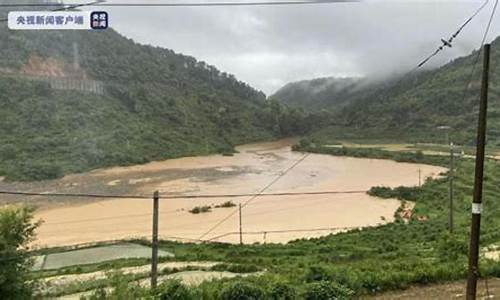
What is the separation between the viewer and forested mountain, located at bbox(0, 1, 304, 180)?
44.0 m

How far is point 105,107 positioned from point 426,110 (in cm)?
3744

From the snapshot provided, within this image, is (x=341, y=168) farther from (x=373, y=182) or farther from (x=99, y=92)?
(x=99, y=92)

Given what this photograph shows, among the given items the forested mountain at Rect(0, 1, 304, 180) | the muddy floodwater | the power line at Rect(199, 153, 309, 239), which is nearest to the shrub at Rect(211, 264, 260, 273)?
the muddy floodwater

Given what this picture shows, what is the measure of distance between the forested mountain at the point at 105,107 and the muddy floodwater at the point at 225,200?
380 centimetres

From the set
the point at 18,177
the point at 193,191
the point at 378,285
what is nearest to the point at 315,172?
the point at 193,191

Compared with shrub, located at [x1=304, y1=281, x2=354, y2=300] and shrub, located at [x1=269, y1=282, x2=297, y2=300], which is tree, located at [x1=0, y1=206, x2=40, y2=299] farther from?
shrub, located at [x1=304, y1=281, x2=354, y2=300]

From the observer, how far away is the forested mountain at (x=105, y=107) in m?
44.0

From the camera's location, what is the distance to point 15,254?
9.52 m

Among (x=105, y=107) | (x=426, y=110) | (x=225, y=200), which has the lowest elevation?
(x=225, y=200)

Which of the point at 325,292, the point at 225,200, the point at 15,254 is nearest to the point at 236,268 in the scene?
the point at 15,254

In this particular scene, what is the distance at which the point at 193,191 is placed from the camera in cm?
3375

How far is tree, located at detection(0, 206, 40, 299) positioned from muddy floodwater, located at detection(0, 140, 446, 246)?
38.2ft

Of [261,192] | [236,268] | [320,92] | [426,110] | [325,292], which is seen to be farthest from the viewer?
[320,92]

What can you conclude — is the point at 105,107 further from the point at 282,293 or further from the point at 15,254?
Result: the point at 282,293
